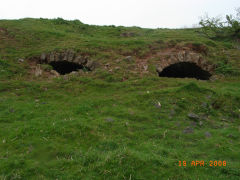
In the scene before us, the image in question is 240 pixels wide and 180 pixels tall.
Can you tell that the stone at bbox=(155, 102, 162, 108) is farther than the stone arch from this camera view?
No

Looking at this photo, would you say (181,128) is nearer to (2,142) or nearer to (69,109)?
(69,109)

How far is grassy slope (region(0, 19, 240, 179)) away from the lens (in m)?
3.94

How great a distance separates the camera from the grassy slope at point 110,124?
3.94 metres

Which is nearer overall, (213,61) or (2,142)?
(2,142)

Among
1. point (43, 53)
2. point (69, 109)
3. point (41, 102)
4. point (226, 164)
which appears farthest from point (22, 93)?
point (226, 164)

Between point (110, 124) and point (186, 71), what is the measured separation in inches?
325

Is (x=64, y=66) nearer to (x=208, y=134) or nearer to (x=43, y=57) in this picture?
(x=43, y=57)

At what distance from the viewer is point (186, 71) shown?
496 inches

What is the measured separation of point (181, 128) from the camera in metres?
5.98

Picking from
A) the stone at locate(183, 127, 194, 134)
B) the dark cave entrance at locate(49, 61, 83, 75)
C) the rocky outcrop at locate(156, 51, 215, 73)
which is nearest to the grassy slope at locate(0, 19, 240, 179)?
the stone at locate(183, 127, 194, 134)

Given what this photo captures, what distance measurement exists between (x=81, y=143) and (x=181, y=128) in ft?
9.54

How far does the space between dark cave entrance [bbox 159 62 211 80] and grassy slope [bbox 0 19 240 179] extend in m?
0.99

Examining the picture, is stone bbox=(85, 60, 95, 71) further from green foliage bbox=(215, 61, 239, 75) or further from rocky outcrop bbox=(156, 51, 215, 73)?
green foliage bbox=(215, 61, 239, 75)

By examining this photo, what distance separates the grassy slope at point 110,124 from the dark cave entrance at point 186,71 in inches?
38.8
